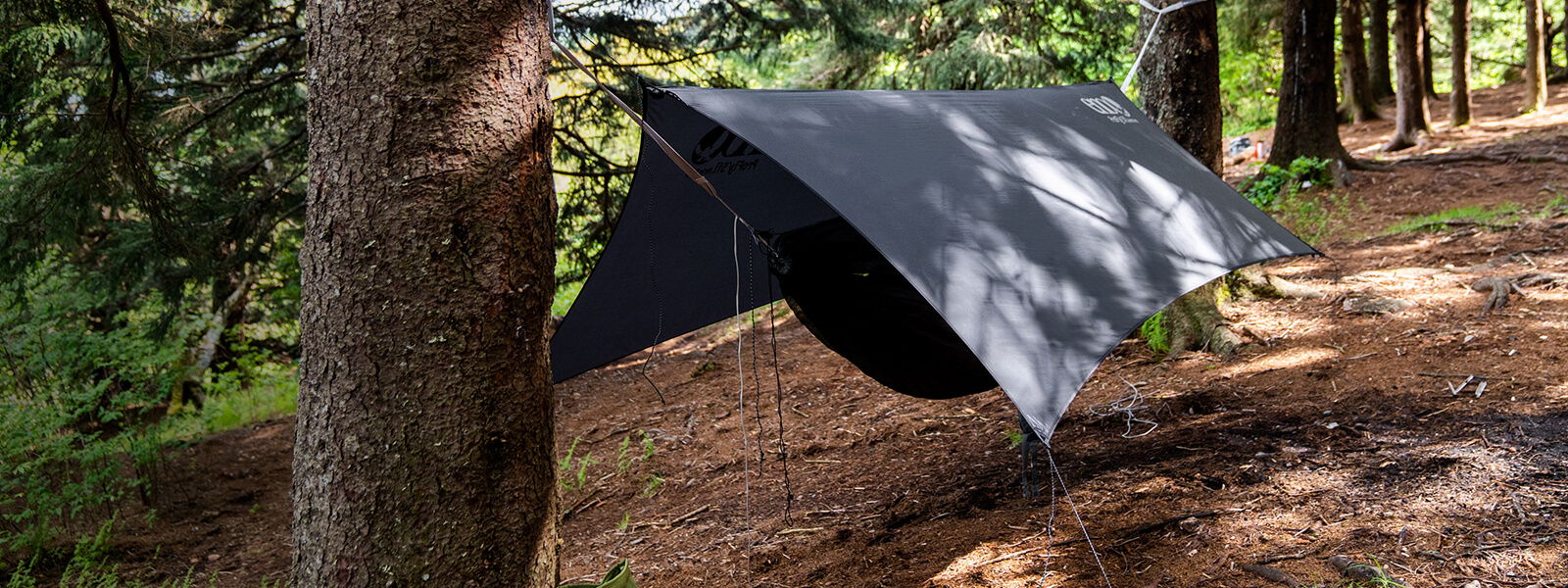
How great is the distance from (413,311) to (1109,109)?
2322mm

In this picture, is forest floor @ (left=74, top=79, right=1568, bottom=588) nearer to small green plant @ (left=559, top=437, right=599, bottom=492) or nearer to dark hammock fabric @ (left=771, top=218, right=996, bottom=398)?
small green plant @ (left=559, top=437, right=599, bottom=492)

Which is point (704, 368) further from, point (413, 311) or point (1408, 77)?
point (1408, 77)

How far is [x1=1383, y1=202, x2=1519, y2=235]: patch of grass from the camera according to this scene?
4.87 meters

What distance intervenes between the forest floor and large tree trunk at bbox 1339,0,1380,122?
10.5 feet

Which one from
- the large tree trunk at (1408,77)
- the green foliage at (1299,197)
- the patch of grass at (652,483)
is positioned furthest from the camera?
the large tree trunk at (1408,77)

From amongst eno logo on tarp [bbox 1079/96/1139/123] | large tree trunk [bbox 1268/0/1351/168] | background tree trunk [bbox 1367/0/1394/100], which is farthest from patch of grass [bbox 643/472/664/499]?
background tree trunk [bbox 1367/0/1394/100]

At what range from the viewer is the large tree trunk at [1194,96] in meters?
3.68

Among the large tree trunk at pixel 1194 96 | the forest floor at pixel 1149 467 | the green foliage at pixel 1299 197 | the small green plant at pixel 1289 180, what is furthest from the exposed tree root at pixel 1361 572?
the small green plant at pixel 1289 180

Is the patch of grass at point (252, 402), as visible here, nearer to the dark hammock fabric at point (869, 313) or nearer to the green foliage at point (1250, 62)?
the dark hammock fabric at point (869, 313)

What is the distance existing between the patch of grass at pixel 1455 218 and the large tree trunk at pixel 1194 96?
7.13 feet

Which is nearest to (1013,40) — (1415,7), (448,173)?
(1415,7)

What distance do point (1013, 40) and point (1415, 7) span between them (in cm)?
347

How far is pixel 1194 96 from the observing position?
369cm

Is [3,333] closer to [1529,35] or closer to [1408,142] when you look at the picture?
[1408,142]
